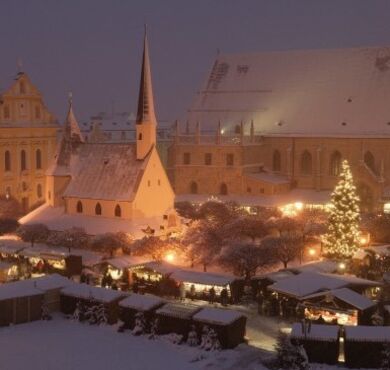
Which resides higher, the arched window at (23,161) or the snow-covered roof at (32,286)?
the arched window at (23,161)

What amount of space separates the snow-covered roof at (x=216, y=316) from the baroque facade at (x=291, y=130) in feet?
94.9

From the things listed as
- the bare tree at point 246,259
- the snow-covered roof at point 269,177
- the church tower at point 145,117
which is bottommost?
the bare tree at point 246,259

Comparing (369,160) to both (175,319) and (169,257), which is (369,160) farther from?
(175,319)

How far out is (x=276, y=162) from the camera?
62156mm

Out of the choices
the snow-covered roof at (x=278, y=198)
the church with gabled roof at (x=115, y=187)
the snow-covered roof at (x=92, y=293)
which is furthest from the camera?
the snow-covered roof at (x=278, y=198)

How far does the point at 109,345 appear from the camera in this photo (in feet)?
86.8

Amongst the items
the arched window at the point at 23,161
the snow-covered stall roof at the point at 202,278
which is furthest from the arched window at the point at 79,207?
the arched window at the point at 23,161

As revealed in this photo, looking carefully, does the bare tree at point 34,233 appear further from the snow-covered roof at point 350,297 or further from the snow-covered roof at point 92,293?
the snow-covered roof at point 350,297

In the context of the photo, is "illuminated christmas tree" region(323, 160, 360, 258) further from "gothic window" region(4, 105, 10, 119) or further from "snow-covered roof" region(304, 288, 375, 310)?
"gothic window" region(4, 105, 10, 119)

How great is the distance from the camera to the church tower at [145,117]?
48.1 m

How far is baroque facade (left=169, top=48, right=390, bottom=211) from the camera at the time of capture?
57406mm

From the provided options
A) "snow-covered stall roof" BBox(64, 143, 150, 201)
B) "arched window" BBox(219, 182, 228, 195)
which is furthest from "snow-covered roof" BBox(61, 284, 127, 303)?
"arched window" BBox(219, 182, 228, 195)

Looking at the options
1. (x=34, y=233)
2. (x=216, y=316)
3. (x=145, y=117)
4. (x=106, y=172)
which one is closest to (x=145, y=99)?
(x=145, y=117)

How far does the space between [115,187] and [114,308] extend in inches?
739
